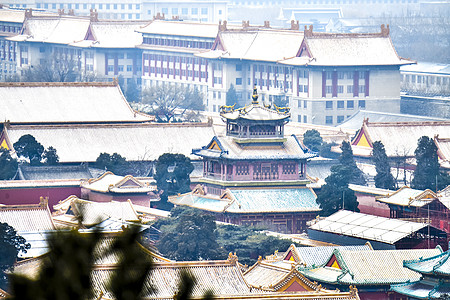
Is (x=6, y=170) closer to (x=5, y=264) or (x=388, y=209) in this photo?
(x=388, y=209)

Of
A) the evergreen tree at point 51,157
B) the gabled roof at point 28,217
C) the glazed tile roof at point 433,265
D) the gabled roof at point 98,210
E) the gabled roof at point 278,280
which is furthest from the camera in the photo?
the evergreen tree at point 51,157

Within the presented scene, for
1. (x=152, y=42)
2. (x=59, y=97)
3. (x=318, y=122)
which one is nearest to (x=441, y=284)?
(x=59, y=97)

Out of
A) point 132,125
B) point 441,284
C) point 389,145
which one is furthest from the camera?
point 389,145

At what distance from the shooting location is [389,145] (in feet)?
269

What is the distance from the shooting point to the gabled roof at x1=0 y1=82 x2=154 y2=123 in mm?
83000

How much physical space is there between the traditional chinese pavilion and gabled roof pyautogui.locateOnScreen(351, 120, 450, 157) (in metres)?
17.0

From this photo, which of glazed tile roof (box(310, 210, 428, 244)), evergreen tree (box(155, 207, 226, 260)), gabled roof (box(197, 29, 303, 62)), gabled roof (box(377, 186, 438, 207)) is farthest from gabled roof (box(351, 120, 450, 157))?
gabled roof (box(197, 29, 303, 62))

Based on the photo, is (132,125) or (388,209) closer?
(388,209)

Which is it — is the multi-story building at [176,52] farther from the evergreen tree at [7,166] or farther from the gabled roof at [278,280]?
the gabled roof at [278,280]

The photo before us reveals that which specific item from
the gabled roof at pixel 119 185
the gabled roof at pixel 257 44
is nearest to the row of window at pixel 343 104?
the gabled roof at pixel 257 44

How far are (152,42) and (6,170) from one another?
72819 mm

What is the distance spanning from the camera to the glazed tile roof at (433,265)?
137 ft

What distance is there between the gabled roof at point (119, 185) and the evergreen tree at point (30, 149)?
5568 mm

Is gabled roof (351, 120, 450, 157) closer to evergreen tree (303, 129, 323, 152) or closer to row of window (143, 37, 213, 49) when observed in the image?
evergreen tree (303, 129, 323, 152)
